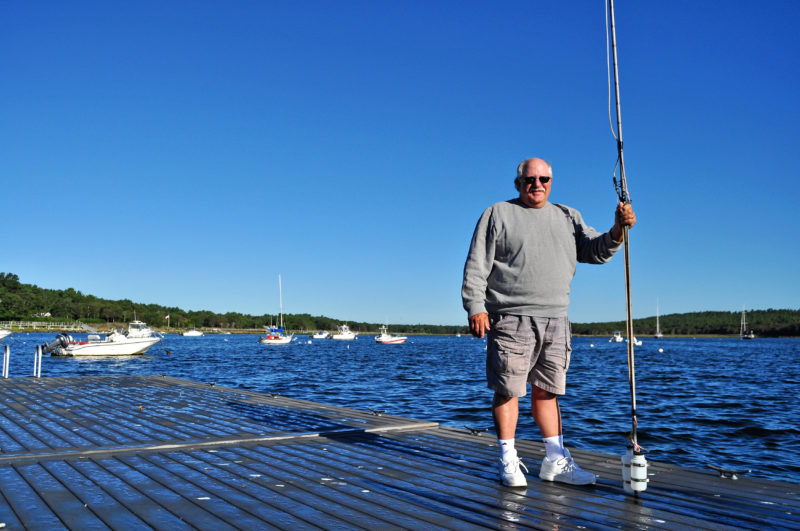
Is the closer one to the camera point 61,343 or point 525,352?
point 525,352

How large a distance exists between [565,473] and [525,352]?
0.81 metres

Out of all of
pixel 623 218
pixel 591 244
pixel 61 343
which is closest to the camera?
pixel 623 218

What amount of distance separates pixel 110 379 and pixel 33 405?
4583 mm

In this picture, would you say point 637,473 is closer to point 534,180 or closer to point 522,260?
point 522,260

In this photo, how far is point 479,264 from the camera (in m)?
3.71

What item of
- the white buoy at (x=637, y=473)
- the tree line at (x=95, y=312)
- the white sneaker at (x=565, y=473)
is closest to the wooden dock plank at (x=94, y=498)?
the white sneaker at (x=565, y=473)

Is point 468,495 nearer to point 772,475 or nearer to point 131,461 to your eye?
point 131,461

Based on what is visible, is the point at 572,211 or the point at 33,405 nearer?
the point at 572,211

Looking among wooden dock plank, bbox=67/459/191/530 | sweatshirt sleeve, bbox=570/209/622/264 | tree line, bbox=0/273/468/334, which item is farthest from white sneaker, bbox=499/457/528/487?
tree line, bbox=0/273/468/334

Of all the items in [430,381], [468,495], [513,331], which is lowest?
[430,381]

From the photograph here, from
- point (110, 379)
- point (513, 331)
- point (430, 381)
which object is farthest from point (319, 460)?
point (430, 381)

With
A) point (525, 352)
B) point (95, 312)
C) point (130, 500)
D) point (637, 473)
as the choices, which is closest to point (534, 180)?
point (525, 352)

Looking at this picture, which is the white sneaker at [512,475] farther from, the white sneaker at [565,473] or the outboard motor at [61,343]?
the outboard motor at [61,343]

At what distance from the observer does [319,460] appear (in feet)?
14.9
